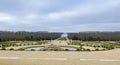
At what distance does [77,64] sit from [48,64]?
1310 mm

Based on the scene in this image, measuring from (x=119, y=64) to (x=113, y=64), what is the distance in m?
0.27

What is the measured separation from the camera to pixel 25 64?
9.46 m

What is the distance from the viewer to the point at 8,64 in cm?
948

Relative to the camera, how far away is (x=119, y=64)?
9.59m

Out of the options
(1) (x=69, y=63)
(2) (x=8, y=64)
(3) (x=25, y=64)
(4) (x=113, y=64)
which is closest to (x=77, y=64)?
(1) (x=69, y=63)

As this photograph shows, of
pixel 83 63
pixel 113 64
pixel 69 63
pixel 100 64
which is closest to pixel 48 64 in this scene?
pixel 69 63

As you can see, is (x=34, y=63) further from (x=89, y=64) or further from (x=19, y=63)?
(x=89, y=64)

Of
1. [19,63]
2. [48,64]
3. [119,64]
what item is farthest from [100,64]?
[19,63]

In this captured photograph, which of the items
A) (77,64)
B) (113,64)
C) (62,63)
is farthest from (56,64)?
(113,64)

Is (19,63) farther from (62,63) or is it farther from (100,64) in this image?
(100,64)

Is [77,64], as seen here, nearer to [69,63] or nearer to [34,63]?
A: [69,63]

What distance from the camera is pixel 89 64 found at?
31.3ft

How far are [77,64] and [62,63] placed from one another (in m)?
0.70

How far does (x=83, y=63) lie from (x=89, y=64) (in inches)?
13.6
